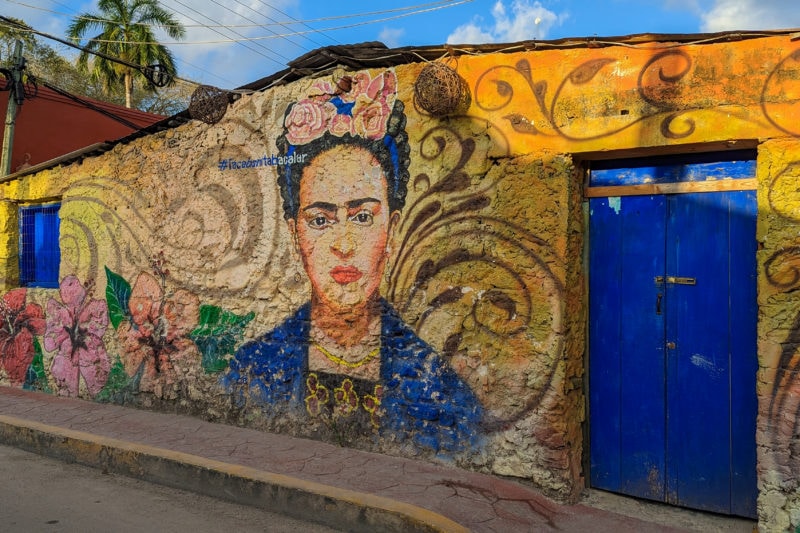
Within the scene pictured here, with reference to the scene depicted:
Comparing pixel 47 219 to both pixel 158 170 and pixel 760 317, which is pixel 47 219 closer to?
pixel 158 170

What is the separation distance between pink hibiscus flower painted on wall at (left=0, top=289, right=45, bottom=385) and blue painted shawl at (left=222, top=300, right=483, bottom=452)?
3.43 m

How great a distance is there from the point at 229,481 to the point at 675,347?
3.08 m

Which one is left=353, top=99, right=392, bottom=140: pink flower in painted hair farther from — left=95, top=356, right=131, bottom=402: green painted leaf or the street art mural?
left=95, top=356, right=131, bottom=402: green painted leaf

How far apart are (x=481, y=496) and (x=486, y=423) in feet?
1.69

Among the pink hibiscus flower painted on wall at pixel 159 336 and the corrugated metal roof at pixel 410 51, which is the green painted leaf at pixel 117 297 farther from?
the corrugated metal roof at pixel 410 51

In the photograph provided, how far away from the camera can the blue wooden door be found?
148 inches

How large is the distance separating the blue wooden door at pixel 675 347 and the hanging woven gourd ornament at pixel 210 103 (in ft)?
11.4

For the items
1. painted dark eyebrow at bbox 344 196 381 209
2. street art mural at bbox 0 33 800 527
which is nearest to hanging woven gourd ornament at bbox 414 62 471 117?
street art mural at bbox 0 33 800 527

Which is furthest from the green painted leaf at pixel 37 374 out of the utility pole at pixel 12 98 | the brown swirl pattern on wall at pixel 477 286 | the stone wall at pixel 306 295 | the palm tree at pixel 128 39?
the palm tree at pixel 128 39

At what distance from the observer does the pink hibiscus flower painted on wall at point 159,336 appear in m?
6.14

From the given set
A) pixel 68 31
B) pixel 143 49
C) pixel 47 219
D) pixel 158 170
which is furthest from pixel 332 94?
pixel 143 49

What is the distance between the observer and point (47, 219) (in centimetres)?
773

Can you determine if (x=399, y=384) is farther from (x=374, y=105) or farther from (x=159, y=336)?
(x=159, y=336)

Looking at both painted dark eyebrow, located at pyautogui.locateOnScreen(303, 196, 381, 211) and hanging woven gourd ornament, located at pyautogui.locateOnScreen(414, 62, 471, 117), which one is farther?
painted dark eyebrow, located at pyautogui.locateOnScreen(303, 196, 381, 211)
